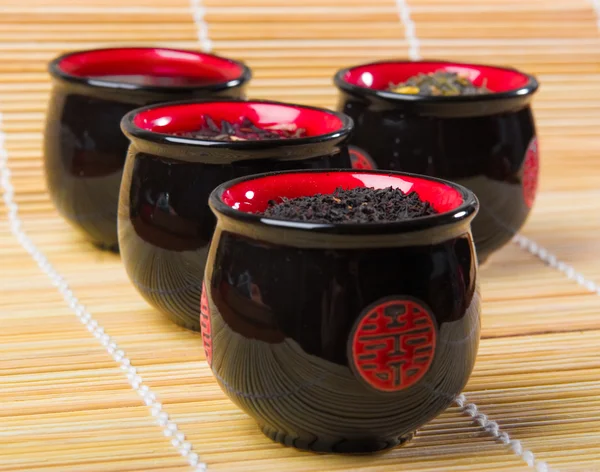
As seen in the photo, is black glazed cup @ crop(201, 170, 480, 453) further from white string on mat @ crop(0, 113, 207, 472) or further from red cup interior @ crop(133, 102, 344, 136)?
red cup interior @ crop(133, 102, 344, 136)

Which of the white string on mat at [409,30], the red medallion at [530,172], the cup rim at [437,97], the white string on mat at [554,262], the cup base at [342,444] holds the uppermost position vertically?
the cup rim at [437,97]

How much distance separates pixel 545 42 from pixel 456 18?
18cm

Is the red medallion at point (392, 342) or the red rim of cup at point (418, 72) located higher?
the red rim of cup at point (418, 72)

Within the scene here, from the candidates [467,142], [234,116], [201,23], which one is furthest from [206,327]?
[201,23]

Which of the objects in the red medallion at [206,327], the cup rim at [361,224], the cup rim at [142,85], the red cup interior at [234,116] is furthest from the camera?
the cup rim at [142,85]

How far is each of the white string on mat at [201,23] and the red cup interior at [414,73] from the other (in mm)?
463

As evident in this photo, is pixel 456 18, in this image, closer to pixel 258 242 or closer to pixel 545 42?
pixel 545 42

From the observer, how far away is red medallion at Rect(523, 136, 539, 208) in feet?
4.55

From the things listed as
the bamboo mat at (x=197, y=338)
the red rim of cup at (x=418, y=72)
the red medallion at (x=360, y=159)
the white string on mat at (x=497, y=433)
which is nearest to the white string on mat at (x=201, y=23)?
the bamboo mat at (x=197, y=338)

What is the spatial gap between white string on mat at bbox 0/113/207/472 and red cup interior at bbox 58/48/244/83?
0.84 ft

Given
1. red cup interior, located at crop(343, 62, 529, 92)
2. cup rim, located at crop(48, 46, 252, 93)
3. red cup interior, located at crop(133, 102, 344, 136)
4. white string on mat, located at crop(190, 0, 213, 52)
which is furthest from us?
white string on mat, located at crop(190, 0, 213, 52)

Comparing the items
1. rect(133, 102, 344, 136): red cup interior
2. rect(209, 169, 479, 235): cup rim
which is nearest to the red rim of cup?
rect(133, 102, 344, 136): red cup interior

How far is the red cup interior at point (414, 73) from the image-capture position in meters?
1.47

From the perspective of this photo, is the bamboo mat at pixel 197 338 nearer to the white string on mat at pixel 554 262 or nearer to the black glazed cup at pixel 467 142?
the white string on mat at pixel 554 262
